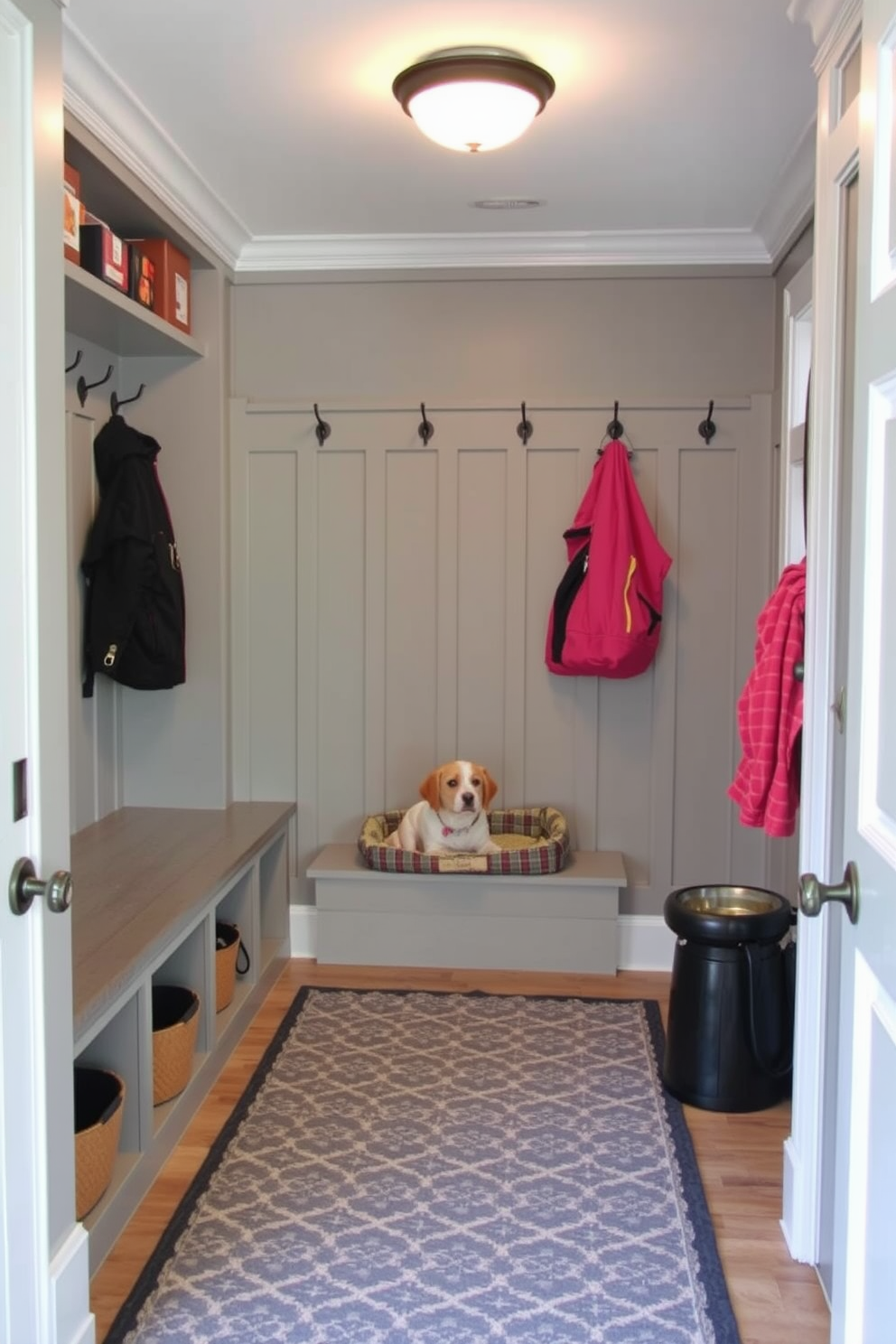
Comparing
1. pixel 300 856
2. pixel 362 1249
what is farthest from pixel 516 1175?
pixel 300 856

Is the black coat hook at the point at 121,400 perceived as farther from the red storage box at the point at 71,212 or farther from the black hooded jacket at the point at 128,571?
the red storage box at the point at 71,212

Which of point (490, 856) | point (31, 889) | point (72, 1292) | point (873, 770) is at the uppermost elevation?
point (873, 770)

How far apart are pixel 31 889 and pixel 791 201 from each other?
2.83 meters

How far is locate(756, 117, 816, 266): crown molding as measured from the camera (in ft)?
10.2

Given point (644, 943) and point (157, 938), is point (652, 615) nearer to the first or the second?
point (644, 943)

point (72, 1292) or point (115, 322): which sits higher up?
point (115, 322)

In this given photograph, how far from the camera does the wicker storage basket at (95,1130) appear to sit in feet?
7.66

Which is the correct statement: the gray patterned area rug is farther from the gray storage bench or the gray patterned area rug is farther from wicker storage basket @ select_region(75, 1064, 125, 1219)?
the gray storage bench

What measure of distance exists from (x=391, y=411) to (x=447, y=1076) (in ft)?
7.19

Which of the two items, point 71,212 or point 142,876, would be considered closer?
point 71,212

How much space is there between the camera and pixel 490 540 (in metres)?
4.16

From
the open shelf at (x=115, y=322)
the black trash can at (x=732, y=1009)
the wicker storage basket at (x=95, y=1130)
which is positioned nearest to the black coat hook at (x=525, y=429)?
the open shelf at (x=115, y=322)

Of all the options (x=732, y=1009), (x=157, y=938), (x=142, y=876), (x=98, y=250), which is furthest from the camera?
(x=142, y=876)

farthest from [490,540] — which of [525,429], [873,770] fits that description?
[873,770]
